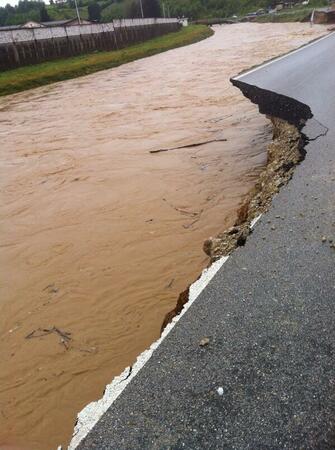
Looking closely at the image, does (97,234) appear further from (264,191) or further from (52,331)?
(264,191)

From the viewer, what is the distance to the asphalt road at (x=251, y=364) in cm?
205

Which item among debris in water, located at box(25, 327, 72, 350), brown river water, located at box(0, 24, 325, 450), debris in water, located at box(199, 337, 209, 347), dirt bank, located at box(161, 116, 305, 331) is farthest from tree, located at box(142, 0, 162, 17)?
debris in water, located at box(199, 337, 209, 347)

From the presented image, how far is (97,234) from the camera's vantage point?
18.9 feet

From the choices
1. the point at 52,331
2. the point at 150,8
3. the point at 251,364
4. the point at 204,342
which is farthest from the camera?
the point at 150,8

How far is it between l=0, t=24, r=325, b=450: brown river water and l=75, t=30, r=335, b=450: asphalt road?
1.05 m

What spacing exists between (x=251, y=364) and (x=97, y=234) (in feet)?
12.2

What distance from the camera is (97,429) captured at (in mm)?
2156

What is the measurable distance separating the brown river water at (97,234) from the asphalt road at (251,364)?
1049 mm

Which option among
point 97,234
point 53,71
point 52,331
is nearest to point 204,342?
point 52,331

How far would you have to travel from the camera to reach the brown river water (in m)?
3.51

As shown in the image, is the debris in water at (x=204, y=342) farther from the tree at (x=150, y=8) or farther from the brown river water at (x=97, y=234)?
the tree at (x=150, y=8)

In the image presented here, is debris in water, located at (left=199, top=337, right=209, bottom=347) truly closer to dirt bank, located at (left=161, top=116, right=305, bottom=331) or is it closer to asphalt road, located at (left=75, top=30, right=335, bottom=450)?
asphalt road, located at (left=75, top=30, right=335, bottom=450)

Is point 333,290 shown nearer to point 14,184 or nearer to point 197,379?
point 197,379

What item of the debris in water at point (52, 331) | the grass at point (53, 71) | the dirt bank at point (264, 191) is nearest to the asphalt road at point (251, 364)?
the dirt bank at point (264, 191)
